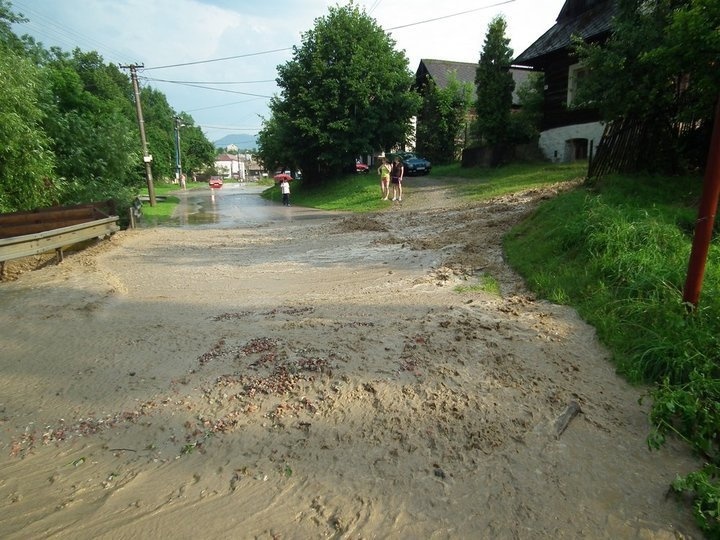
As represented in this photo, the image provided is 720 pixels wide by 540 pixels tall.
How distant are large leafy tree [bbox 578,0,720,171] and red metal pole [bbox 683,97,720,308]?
4684 mm

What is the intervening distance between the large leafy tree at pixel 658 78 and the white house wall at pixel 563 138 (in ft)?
37.3

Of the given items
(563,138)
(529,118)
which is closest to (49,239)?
(563,138)

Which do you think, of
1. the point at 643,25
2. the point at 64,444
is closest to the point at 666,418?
the point at 64,444

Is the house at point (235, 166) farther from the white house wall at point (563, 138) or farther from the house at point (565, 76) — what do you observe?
the white house wall at point (563, 138)

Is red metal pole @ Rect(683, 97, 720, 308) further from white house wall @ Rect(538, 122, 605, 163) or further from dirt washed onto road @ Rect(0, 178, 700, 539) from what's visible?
white house wall @ Rect(538, 122, 605, 163)

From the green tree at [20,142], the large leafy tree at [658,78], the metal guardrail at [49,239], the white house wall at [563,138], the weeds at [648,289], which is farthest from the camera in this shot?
the white house wall at [563,138]

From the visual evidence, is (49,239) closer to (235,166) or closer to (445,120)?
(445,120)

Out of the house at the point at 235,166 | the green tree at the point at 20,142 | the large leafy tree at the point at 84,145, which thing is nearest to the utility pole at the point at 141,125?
the large leafy tree at the point at 84,145

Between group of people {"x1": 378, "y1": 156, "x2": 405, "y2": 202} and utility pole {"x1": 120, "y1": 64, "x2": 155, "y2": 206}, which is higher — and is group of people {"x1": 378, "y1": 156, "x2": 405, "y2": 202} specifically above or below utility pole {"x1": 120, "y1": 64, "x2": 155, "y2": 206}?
below

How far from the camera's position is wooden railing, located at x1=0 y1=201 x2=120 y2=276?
8.87m

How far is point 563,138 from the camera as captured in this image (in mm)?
23047

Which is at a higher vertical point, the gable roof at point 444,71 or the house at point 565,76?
the gable roof at point 444,71

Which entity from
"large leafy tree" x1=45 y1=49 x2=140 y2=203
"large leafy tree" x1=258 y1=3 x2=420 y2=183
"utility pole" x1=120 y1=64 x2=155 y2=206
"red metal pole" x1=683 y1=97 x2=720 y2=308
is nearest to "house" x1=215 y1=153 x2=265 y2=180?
"utility pole" x1=120 y1=64 x2=155 y2=206

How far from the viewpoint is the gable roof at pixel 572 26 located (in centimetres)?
2029
